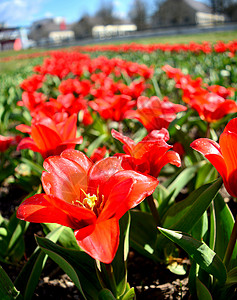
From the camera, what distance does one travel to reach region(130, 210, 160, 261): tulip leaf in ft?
4.66

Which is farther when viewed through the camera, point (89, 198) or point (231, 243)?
point (231, 243)

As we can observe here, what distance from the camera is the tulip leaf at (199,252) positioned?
3.00 ft

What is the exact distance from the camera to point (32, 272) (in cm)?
116

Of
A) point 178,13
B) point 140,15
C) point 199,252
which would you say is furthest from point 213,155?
point 140,15

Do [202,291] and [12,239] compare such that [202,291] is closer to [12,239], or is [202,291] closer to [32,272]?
[32,272]

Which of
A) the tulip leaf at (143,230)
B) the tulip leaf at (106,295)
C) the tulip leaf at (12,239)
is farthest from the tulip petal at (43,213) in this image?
the tulip leaf at (12,239)

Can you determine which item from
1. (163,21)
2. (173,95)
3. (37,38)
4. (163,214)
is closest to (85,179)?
(163,214)

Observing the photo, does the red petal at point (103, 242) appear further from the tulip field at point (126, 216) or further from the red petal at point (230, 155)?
the red petal at point (230, 155)

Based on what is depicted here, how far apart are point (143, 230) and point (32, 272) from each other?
1.84 feet

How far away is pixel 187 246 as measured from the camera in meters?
0.93

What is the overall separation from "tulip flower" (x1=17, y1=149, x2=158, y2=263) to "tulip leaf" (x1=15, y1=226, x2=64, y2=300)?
415 mm

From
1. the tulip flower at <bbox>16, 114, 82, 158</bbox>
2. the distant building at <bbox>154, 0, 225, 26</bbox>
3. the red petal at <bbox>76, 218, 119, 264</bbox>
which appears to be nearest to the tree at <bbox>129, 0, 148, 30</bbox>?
the distant building at <bbox>154, 0, 225, 26</bbox>

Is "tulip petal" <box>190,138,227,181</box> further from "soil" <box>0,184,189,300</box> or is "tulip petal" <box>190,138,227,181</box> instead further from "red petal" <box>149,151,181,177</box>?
"soil" <box>0,184,189,300</box>

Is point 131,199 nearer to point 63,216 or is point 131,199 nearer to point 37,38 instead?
point 63,216
